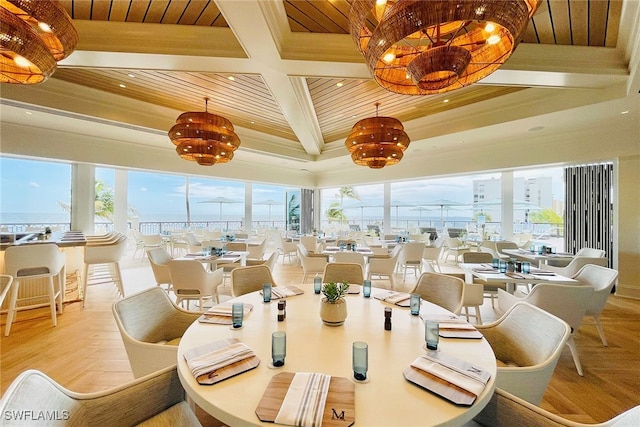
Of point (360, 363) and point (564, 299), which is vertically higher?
point (360, 363)

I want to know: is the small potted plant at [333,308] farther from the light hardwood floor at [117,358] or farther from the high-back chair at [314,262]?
the high-back chair at [314,262]

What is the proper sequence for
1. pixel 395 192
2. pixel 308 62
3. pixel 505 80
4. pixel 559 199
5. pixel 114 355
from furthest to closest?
pixel 395 192 → pixel 559 199 → pixel 505 80 → pixel 308 62 → pixel 114 355

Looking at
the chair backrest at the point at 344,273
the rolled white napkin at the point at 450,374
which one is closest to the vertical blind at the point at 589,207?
the chair backrest at the point at 344,273

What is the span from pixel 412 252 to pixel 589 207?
423 cm

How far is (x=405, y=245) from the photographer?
502cm

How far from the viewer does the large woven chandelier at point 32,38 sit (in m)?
1.60

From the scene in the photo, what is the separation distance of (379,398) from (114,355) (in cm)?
290

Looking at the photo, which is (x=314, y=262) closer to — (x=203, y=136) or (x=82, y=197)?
(x=203, y=136)

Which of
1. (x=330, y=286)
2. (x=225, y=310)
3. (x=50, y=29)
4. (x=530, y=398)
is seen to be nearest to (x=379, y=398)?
(x=330, y=286)

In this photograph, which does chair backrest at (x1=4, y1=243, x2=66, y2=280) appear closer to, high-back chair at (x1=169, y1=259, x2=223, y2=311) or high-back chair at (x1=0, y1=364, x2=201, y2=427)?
high-back chair at (x1=169, y1=259, x2=223, y2=311)

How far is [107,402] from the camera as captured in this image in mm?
1037

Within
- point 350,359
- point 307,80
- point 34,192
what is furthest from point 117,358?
point 34,192

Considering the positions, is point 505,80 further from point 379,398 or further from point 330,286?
point 379,398

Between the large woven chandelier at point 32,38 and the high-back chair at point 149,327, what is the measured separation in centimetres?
170
